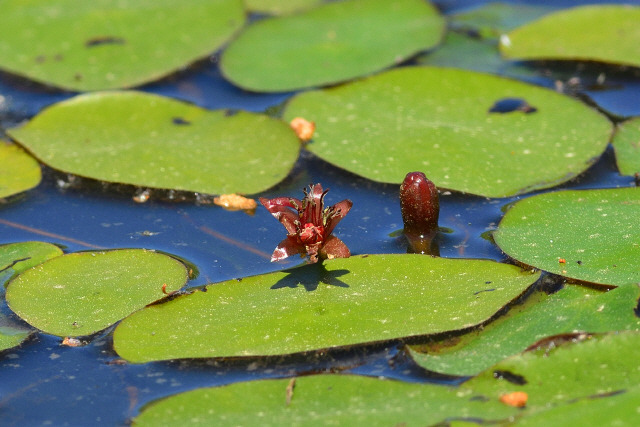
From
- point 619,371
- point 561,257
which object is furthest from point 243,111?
point 619,371

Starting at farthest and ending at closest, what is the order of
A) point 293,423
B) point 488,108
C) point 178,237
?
point 488,108
point 178,237
point 293,423

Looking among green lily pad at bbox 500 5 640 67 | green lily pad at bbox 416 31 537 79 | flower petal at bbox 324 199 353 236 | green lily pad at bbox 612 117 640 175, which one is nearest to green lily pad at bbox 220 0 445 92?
green lily pad at bbox 416 31 537 79

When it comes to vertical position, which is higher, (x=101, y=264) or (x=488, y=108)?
(x=488, y=108)

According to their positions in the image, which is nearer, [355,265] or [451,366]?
[451,366]

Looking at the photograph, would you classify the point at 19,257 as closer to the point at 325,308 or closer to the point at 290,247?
the point at 290,247

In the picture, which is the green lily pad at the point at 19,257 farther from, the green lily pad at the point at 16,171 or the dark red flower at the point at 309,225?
the dark red flower at the point at 309,225

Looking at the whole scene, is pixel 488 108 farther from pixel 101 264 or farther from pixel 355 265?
pixel 101 264

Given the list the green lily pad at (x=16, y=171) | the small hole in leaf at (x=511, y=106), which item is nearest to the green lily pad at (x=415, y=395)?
the green lily pad at (x=16, y=171)
